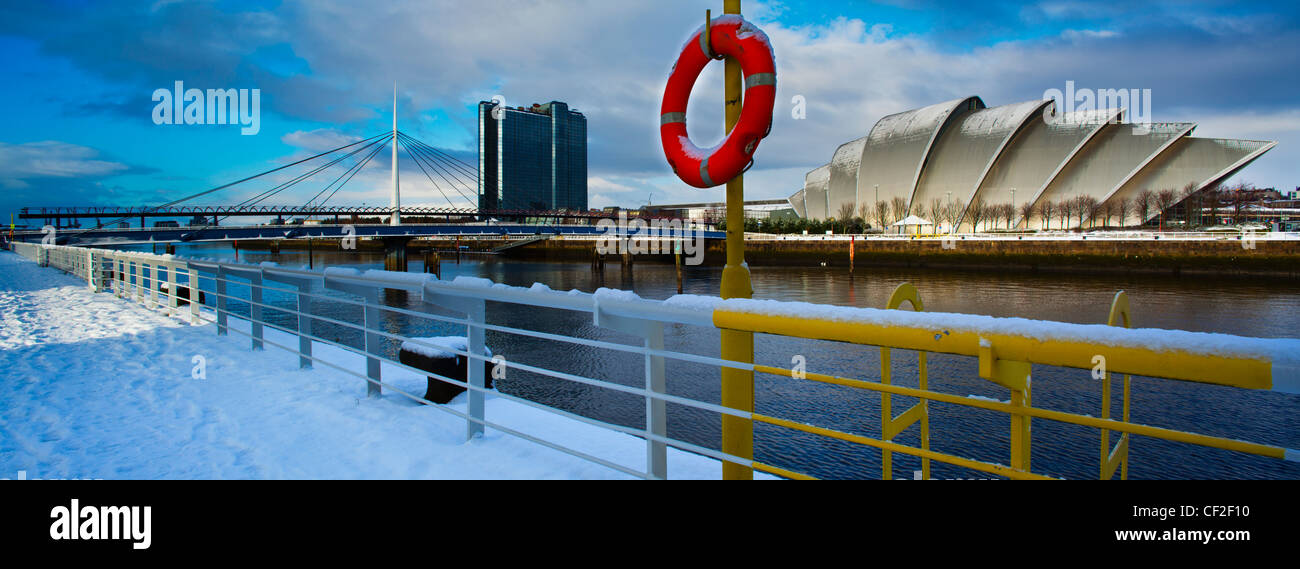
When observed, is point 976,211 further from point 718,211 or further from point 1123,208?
point 718,211

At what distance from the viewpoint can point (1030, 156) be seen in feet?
205

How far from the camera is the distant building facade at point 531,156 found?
7275cm

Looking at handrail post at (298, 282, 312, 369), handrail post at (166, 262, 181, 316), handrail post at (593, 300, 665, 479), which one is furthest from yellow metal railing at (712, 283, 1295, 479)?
handrail post at (166, 262, 181, 316)

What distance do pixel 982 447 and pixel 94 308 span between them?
12.4 metres

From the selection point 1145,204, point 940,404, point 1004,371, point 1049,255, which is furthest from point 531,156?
point 1004,371

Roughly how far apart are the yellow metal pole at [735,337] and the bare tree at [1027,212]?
70759mm

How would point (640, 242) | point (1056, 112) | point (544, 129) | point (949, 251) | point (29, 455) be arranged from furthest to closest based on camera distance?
point (544, 129) → point (1056, 112) → point (640, 242) → point (949, 251) → point (29, 455)

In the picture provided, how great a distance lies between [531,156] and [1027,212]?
176 ft

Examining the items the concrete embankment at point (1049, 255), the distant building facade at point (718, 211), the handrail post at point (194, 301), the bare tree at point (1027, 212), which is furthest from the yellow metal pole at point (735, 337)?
the distant building facade at point (718, 211)

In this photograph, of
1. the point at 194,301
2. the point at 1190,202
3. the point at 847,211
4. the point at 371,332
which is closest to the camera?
the point at 371,332

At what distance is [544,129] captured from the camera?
255 ft
